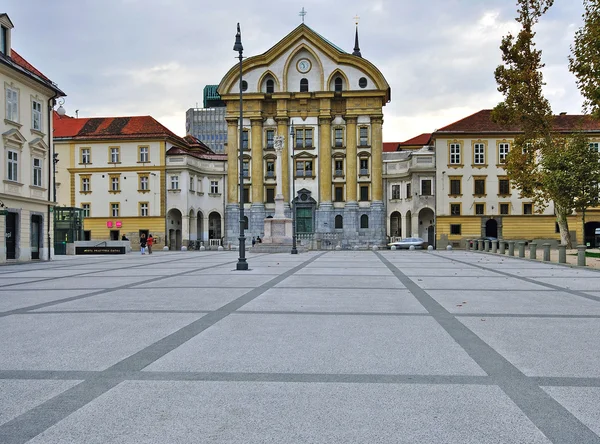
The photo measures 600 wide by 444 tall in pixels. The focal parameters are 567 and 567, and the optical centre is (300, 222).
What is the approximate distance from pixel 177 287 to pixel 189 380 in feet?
31.7

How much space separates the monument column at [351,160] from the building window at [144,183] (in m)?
22.8

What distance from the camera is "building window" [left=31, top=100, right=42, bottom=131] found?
Answer: 32.2m

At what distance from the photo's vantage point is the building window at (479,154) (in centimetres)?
6094

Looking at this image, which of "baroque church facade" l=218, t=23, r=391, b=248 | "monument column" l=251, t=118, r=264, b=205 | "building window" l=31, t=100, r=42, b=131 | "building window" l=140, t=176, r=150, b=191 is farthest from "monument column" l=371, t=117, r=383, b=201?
"building window" l=31, t=100, r=42, b=131

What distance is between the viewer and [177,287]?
14867 millimetres

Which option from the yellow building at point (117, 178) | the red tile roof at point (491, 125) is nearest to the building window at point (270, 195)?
the yellow building at point (117, 178)

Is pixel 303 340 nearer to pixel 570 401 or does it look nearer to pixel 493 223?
pixel 570 401

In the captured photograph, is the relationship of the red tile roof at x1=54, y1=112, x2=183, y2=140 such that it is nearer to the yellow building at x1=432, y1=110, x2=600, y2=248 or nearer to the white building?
the white building

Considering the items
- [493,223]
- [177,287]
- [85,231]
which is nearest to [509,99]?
[493,223]

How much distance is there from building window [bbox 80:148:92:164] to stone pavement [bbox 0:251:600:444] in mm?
58168

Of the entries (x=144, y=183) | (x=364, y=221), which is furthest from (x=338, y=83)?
(x=144, y=183)

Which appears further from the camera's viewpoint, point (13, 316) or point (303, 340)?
point (13, 316)

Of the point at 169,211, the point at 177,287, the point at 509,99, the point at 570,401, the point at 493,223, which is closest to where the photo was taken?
the point at 570,401

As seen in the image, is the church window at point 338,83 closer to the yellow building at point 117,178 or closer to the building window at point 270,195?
the building window at point 270,195
